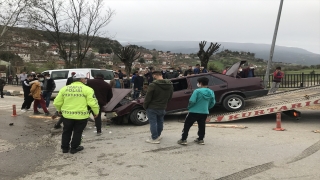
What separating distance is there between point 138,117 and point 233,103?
308cm

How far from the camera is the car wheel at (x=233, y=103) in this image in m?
9.34

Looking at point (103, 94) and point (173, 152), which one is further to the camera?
point (103, 94)

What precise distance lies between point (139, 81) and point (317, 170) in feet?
34.3

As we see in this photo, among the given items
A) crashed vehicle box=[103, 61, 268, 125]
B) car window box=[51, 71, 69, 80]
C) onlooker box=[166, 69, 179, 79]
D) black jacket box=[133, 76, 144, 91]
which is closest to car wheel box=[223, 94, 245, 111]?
crashed vehicle box=[103, 61, 268, 125]

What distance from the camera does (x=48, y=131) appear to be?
797 cm

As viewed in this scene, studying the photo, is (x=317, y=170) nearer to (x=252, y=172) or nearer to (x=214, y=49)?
(x=252, y=172)

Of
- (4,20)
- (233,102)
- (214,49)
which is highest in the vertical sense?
(4,20)

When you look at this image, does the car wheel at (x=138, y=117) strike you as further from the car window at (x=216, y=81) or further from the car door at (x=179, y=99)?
the car window at (x=216, y=81)

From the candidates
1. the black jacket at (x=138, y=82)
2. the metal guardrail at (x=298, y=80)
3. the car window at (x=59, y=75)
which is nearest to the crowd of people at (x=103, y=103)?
the black jacket at (x=138, y=82)

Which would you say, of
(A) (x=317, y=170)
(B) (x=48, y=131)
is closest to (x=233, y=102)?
(A) (x=317, y=170)

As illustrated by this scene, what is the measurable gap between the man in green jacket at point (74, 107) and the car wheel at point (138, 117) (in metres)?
2.94

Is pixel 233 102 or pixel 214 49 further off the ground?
pixel 214 49

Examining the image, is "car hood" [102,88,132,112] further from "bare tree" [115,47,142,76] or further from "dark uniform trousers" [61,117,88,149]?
"bare tree" [115,47,142,76]

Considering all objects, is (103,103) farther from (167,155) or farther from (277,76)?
(277,76)
